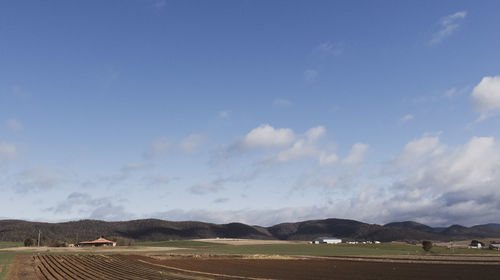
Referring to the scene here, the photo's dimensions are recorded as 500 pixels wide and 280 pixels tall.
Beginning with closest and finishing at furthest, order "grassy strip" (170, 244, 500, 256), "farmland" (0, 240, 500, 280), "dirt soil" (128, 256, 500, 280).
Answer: "farmland" (0, 240, 500, 280)
"dirt soil" (128, 256, 500, 280)
"grassy strip" (170, 244, 500, 256)

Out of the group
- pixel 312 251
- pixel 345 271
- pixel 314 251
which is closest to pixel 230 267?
pixel 345 271

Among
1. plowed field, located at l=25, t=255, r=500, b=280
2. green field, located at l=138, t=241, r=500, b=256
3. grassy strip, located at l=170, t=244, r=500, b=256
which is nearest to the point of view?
plowed field, located at l=25, t=255, r=500, b=280

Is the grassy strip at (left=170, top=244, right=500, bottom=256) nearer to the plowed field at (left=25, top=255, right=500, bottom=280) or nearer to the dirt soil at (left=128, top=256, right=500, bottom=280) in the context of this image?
the dirt soil at (left=128, top=256, right=500, bottom=280)

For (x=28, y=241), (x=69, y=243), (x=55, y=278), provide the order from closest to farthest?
(x=55, y=278)
(x=28, y=241)
(x=69, y=243)

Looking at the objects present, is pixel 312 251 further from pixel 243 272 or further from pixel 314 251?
pixel 243 272

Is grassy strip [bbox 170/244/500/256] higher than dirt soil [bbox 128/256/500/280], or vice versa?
dirt soil [bbox 128/256/500/280]

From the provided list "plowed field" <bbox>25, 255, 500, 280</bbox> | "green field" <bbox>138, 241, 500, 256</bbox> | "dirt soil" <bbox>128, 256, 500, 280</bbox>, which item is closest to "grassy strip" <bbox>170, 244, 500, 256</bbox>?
"green field" <bbox>138, 241, 500, 256</bbox>

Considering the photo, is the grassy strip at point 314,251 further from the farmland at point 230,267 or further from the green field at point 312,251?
the farmland at point 230,267

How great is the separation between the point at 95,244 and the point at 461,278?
14293 cm

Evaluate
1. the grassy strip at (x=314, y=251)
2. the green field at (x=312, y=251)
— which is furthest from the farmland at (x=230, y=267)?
the green field at (x=312, y=251)

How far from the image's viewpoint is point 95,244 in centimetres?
16688

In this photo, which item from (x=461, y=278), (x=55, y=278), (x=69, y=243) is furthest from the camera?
(x=69, y=243)

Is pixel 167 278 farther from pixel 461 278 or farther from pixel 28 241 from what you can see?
pixel 28 241

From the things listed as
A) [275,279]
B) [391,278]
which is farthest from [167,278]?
[391,278]
